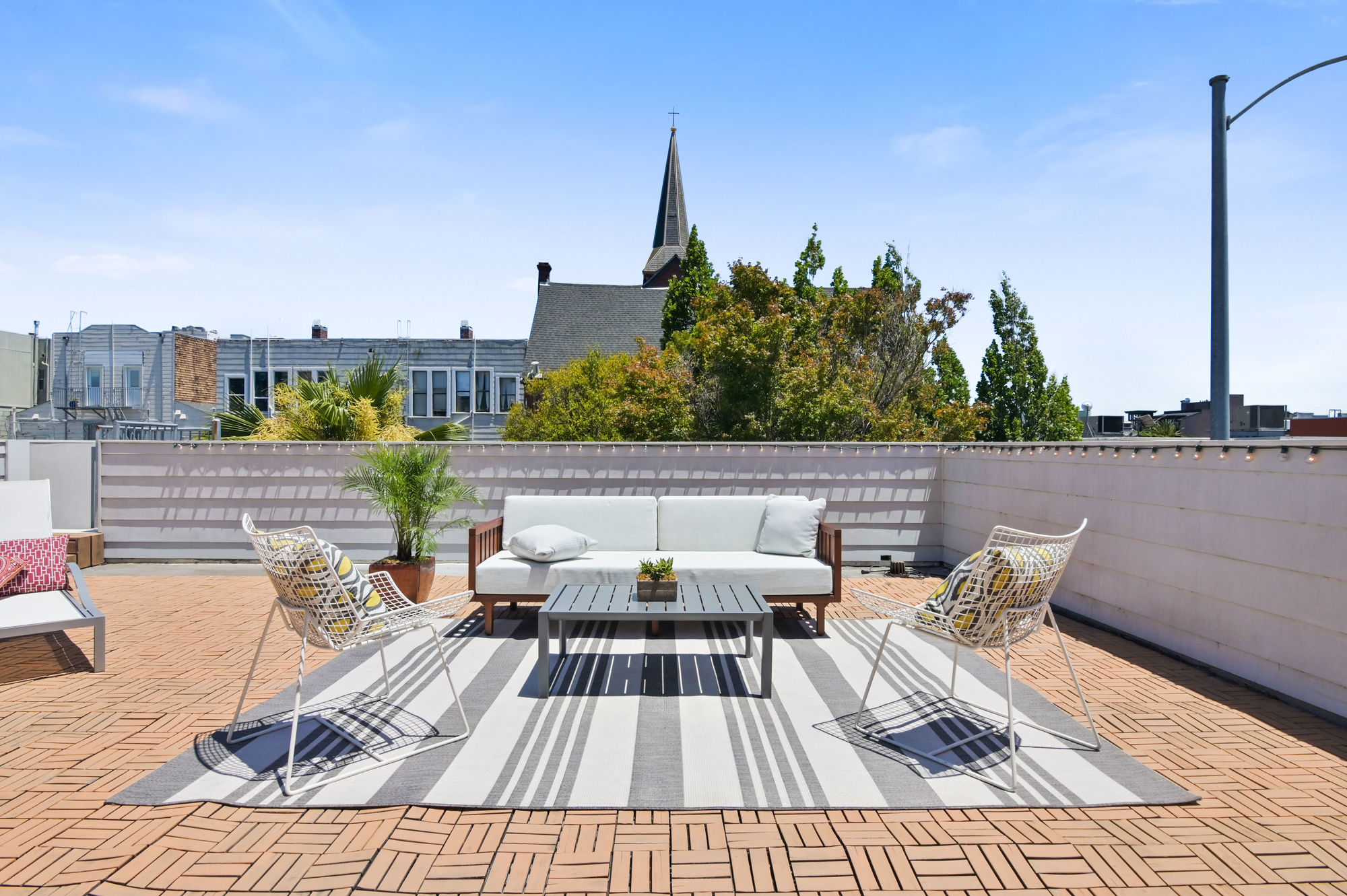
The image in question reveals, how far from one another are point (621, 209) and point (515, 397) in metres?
11.1

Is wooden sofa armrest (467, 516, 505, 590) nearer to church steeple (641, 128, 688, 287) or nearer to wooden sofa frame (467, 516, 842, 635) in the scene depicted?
wooden sofa frame (467, 516, 842, 635)

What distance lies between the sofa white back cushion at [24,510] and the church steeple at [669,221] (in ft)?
75.2

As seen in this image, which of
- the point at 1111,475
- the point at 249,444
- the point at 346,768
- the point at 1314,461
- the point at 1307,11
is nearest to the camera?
the point at 346,768

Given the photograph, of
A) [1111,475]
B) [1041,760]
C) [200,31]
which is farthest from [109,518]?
[1111,475]

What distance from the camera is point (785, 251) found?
14.1 metres

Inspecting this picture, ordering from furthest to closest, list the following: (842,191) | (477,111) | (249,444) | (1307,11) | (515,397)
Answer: (515,397) → (842,191) → (477,111) → (249,444) → (1307,11)

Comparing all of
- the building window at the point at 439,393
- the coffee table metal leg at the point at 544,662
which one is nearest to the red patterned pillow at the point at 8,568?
the coffee table metal leg at the point at 544,662

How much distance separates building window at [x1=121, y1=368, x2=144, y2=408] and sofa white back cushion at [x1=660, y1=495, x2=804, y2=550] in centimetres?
2442

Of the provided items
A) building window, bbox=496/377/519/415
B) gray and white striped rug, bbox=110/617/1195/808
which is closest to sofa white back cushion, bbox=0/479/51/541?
gray and white striped rug, bbox=110/617/1195/808

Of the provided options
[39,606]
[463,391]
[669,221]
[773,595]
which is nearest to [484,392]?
[463,391]

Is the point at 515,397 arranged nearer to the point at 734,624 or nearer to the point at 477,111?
the point at 477,111

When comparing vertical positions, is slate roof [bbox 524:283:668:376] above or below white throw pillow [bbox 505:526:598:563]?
above

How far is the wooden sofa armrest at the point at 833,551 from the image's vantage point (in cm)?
531

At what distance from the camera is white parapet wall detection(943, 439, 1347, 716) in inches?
146
